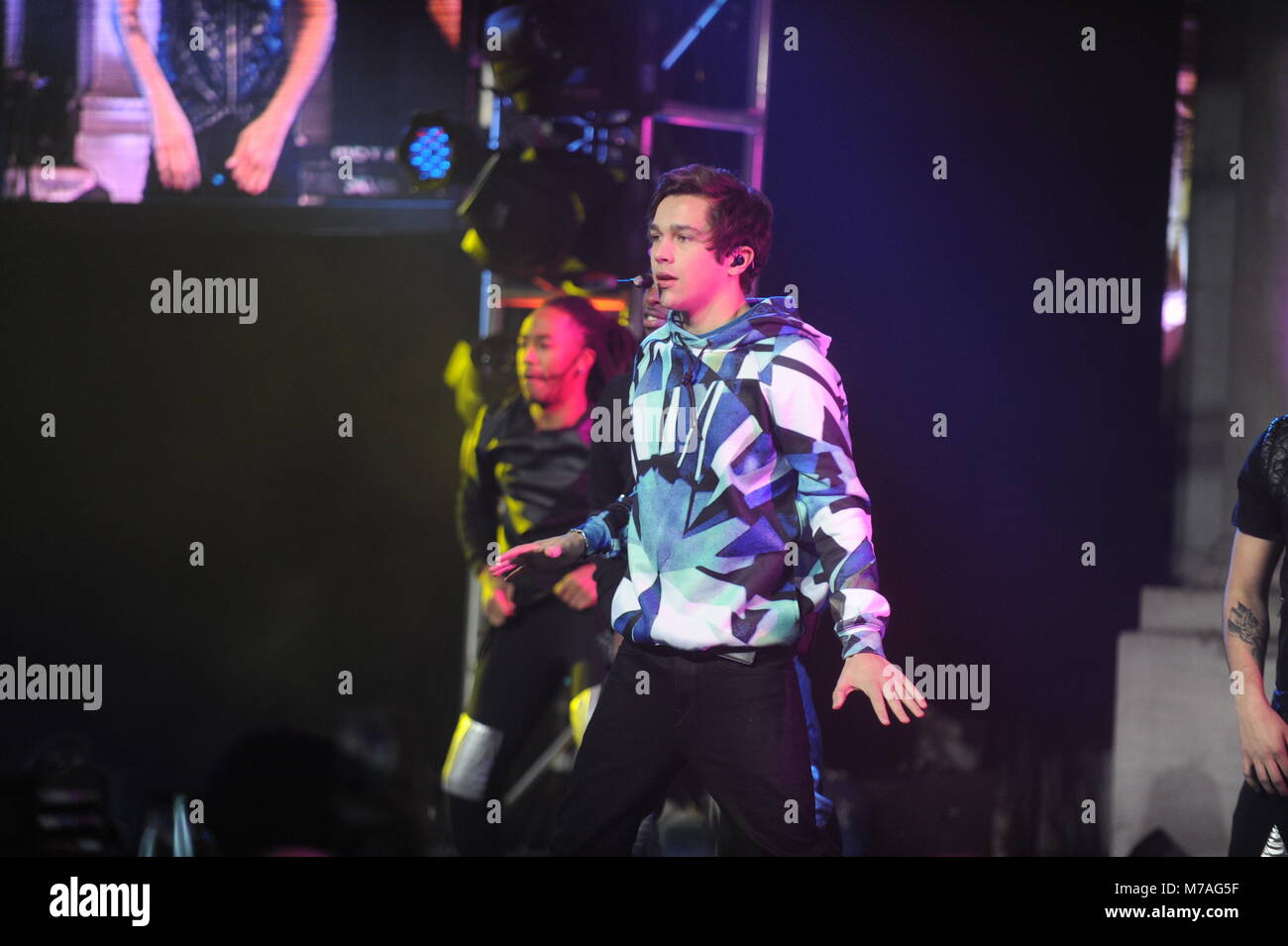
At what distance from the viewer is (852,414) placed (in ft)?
14.7

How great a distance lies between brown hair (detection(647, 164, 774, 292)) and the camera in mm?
3350

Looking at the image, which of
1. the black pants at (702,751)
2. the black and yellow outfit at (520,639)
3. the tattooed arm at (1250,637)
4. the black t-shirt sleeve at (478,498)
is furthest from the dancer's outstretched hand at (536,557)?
the tattooed arm at (1250,637)

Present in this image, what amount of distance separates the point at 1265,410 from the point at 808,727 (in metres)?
2.22

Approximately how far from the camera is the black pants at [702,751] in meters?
3.08

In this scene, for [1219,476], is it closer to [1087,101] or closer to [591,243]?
[1087,101]

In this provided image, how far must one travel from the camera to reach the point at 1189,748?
436 cm

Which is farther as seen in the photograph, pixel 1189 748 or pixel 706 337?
pixel 1189 748

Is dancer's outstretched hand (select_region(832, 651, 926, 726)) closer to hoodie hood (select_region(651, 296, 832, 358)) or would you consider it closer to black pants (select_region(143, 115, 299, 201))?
hoodie hood (select_region(651, 296, 832, 358))

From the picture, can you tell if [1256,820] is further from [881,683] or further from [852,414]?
[852,414]

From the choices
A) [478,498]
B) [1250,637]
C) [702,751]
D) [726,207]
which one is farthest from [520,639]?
[1250,637]

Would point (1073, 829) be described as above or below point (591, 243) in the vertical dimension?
below

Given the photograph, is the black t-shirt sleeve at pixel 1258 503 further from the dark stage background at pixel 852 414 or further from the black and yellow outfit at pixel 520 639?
the black and yellow outfit at pixel 520 639

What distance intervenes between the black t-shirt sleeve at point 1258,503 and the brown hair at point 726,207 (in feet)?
4.44

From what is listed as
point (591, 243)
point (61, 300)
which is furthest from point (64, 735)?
point (591, 243)
